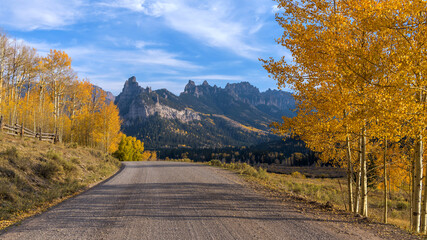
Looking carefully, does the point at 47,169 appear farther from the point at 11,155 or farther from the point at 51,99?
the point at 51,99

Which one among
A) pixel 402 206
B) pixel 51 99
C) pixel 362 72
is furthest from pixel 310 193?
pixel 51 99

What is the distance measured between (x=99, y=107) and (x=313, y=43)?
39.9 meters

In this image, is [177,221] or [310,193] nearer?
[177,221]

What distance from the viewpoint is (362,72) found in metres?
6.46

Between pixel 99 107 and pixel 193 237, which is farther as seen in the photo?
pixel 99 107

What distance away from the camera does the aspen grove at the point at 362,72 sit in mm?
5767

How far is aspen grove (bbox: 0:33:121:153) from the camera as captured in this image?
26.5 metres

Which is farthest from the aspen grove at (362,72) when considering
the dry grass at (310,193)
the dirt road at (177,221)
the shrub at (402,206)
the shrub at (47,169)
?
the shrub at (402,206)

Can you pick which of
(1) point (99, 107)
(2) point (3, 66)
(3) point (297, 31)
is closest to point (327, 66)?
(3) point (297, 31)

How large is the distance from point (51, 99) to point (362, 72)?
4030 cm

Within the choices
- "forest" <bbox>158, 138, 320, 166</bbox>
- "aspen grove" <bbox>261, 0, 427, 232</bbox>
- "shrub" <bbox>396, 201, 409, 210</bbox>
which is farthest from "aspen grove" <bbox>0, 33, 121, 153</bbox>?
"forest" <bbox>158, 138, 320, 166</bbox>

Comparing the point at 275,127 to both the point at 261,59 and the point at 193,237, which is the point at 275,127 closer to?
the point at 261,59

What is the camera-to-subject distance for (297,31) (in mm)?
8008

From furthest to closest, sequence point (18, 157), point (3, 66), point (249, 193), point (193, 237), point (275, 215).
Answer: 1. point (3, 66)
2. point (18, 157)
3. point (249, 193)
4. point (275, 215)
5. point (193, 237)
